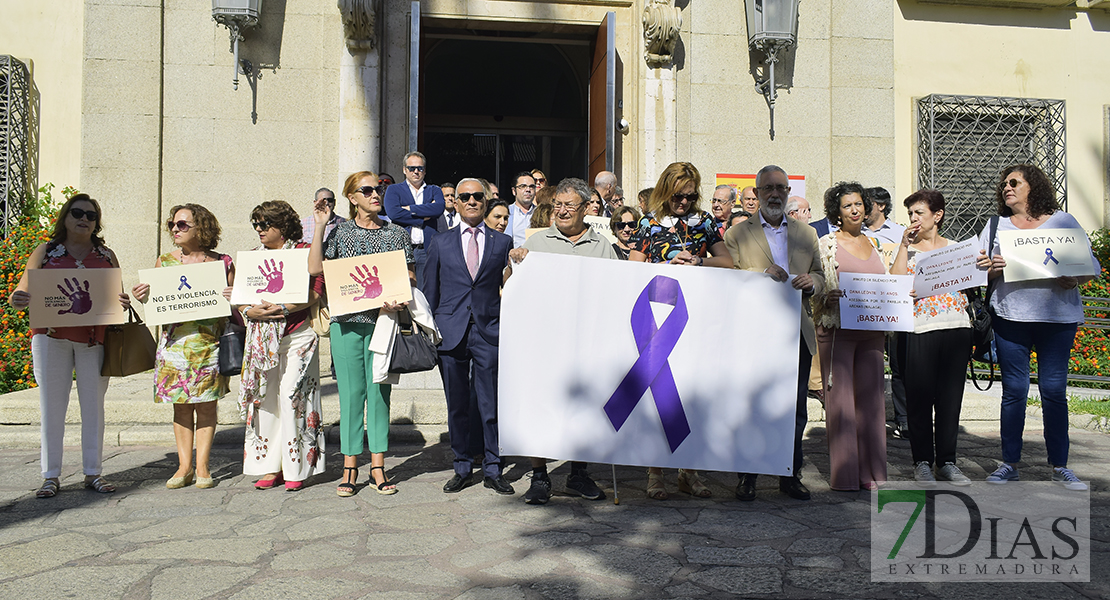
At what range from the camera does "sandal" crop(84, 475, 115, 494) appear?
215 inches

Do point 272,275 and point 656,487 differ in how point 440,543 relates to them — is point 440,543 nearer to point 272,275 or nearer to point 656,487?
point 656,487

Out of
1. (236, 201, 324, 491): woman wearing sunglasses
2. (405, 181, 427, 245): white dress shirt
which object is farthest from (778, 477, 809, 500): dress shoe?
(405, 181, 427, 245): white dress shirt

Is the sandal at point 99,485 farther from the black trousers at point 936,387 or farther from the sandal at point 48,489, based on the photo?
the black trousers at point 936,387

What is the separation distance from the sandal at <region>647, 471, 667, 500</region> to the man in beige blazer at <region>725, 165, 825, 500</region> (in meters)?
0.50

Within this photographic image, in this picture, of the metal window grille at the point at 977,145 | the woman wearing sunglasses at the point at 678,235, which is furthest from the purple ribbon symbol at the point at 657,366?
the metal window grille at the point at 977,145

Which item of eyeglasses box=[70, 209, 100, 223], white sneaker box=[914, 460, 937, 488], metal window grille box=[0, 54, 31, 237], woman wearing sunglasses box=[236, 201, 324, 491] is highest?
metal window grille box=[0, 54, 31, 237]

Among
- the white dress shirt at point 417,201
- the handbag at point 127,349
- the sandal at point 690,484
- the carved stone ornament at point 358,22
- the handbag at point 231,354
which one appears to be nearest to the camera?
the sandal at point 690,484

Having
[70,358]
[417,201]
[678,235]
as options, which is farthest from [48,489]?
[678,235]

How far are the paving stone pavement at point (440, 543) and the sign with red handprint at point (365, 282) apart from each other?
1.28m

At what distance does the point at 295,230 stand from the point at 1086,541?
17.4 ft

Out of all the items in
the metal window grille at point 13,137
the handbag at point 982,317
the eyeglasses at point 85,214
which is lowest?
the handbag at point 982,317

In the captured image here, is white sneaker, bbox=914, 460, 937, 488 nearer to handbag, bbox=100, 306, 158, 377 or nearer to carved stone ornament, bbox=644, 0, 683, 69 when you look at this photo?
handbag, bbox=100, 306, 158, 377

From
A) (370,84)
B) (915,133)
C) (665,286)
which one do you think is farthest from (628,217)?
(915,133)

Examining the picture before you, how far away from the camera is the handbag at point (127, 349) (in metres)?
5.75
